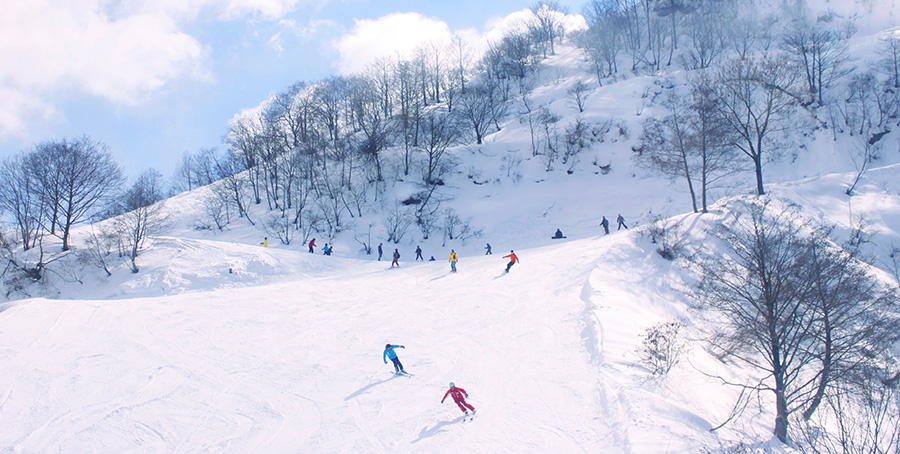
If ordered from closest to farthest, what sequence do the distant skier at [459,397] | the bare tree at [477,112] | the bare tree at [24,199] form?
the distant skier at [459,397] < the bare tree at [24,199] < the bare tree at [477,112]

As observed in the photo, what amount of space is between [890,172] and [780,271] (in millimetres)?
27261

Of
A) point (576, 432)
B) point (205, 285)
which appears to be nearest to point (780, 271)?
point (576, 432)

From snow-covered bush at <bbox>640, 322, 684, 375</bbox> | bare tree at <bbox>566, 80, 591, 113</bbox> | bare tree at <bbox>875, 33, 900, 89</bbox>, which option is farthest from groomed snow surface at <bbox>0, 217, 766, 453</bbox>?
bare tree at <bbox>875, 33, 900, 89</bbox>

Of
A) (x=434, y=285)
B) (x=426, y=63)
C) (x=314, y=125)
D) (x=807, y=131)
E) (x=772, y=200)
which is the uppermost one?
(x=426, y=63)

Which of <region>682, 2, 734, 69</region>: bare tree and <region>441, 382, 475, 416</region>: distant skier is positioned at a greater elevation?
<region>682, 2, 734, 69</region>: bare tree

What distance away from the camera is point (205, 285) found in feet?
79.5

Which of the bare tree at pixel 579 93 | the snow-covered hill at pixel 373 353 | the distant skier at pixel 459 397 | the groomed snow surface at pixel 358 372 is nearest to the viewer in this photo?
the groomed snow surface at pixel 358 372

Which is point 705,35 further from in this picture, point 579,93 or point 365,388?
point 365,388

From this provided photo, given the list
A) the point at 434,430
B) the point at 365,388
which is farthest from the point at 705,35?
the point at 434,430

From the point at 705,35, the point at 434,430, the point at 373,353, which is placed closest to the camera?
the point at 434,430

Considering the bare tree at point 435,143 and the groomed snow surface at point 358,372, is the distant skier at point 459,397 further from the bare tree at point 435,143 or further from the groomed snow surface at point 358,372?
the bare tree at point 435,143

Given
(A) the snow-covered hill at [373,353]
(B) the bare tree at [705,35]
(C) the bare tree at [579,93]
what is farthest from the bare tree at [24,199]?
(B) the bare tree at [705,35]

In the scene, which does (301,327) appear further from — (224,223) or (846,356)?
(224,223)

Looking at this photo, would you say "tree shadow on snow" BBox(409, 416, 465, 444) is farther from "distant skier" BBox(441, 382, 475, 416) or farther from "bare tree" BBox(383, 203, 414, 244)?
"bare tree" BBox(383, 203, 414, 244)
